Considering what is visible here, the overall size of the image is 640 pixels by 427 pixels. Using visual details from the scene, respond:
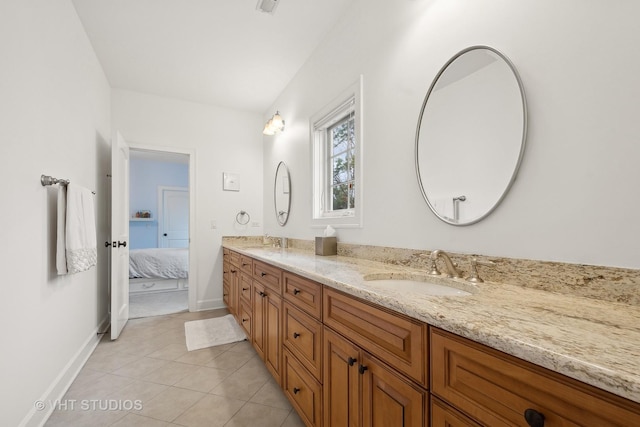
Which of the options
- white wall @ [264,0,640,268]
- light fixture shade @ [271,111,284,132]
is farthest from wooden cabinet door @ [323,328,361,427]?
light fixture shade @ [271,111,284,132]

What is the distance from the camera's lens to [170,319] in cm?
327

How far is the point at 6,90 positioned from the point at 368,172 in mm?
1817

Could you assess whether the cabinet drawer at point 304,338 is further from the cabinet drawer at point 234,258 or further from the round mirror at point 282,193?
the round mirror at point 282,193

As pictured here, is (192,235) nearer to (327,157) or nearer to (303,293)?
(327,157)

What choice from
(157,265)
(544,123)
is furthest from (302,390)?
(157,265)

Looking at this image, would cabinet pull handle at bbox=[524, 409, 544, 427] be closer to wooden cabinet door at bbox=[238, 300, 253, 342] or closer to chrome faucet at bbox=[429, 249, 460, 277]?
chrome faucet at bbox=[429, 249, 460, 277]

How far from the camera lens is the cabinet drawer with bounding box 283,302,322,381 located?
126cm

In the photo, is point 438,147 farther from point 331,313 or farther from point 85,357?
point 85,357

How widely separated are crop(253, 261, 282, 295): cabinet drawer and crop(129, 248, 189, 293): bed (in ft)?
10.1

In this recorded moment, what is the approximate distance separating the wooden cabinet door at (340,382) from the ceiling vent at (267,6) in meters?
2.18

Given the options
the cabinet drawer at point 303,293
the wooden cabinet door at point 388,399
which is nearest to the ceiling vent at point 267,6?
the cabinet drawer at point 303,293

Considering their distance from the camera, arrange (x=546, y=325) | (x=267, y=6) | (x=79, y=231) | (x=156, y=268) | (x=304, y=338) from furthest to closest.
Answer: (x=156, y=268), (x=267, y=6), (x=79, y=231), (x=304, y=338), (x=546, y=325)

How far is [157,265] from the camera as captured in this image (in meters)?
4.61

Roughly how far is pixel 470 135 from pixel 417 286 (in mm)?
702
